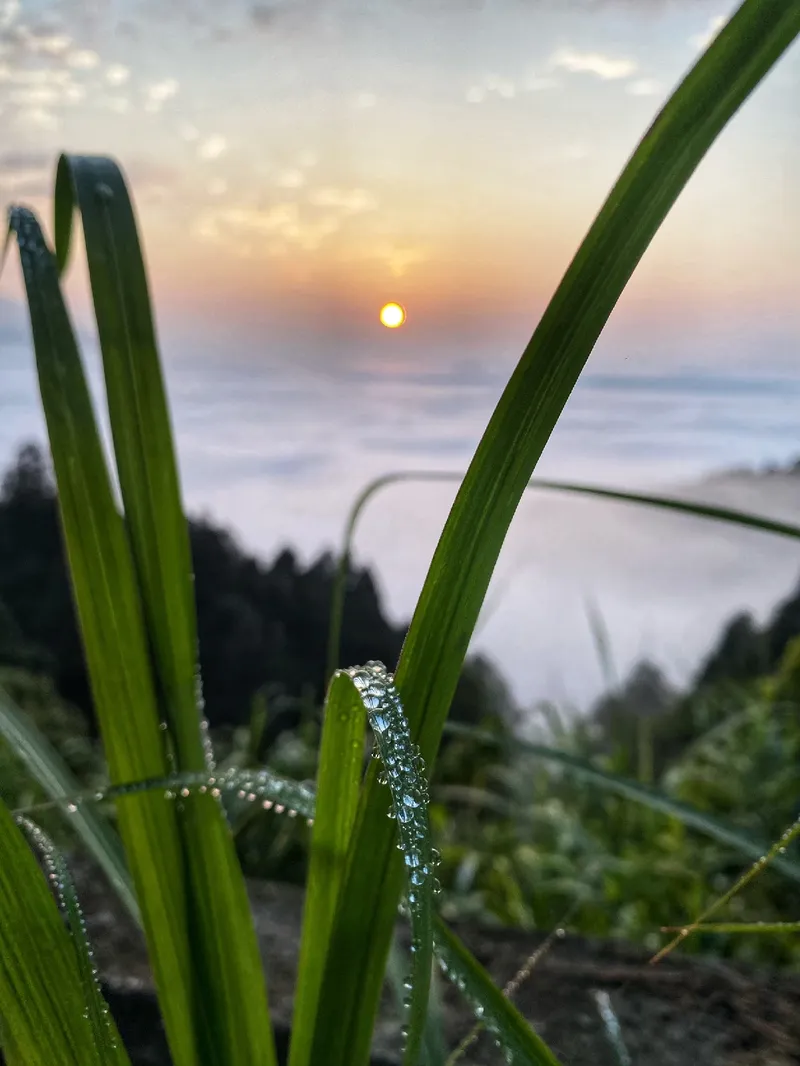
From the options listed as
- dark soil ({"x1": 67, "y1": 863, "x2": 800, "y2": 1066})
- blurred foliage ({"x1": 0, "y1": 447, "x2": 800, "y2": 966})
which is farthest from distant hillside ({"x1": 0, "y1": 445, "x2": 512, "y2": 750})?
dark soil ({"x1": 67, "y1": 863, "x2": 800, "y2": 1066})

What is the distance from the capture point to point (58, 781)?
341mm

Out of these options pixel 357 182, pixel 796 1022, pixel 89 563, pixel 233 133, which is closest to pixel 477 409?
pixel 357 182

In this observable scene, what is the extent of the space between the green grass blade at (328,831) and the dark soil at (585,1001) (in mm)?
213

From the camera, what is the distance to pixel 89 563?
11.5 inches

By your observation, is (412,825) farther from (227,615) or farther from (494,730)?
(227,615)

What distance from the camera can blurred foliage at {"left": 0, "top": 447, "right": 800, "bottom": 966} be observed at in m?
0.93

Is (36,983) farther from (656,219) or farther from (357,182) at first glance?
(357,182)

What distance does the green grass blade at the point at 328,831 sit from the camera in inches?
10.3

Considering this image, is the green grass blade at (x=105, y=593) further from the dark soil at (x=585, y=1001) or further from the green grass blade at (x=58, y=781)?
the dark soil at (x=585, y=1001)

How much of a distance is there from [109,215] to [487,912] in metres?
0.77

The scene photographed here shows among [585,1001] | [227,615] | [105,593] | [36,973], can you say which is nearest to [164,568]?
[105,593]

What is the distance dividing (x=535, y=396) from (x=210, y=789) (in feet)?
0.57

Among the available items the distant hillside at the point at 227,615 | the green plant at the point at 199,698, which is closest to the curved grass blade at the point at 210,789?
the green plant at the point at 199,698

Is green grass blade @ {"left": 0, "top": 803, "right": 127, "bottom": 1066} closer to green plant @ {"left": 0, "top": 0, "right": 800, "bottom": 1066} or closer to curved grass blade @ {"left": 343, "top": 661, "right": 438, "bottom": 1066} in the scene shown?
green plant @ {"left": 0, "top": 0, "right": 800, "bottom": 1066}
